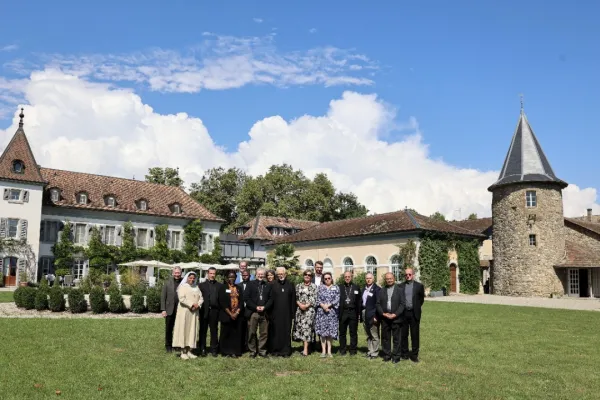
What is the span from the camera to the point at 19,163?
38.2 meters

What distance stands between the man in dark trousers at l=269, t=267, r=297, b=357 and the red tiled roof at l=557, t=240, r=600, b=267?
30.8 meters

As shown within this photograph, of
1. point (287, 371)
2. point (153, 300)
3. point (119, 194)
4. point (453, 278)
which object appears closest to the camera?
point (287, 371)

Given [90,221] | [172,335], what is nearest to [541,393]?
[172,335]

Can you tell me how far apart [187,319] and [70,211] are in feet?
110

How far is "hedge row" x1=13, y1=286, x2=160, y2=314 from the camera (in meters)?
18.5

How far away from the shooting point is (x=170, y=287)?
11.2 metres

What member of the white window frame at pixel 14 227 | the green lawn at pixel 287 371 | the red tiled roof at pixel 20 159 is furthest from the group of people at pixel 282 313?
the red tiled roof at pixel 20 159

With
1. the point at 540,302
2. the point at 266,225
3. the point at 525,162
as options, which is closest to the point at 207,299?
the point at 540,302

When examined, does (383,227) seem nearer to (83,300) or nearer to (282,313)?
(83,300)

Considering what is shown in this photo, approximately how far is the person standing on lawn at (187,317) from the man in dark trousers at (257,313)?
99 centimetres

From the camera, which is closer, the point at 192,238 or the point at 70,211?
the point at 70,211

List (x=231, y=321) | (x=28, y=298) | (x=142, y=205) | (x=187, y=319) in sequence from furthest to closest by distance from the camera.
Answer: (x=142, y=205), (x=28, y=298), (x=231, y=321), (x=187, y=319)

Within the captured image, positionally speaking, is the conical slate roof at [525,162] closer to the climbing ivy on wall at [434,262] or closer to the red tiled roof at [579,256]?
the red tiled roof at [579,256]

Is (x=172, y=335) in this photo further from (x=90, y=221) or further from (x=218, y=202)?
(x=218, y=202)
